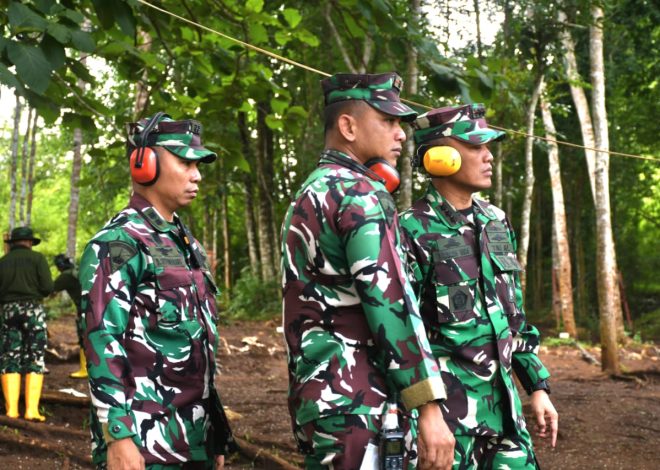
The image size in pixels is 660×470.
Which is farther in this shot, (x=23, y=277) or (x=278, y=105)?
(x=23, y=277)

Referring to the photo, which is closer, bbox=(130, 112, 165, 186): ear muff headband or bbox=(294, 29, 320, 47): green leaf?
bbox=(130, 112, 165, 186): ear muff headband

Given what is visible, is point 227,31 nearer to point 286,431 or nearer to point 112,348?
point 286,431

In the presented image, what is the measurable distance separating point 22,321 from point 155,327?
6.58m

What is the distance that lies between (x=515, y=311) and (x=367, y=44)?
1085 centimetres

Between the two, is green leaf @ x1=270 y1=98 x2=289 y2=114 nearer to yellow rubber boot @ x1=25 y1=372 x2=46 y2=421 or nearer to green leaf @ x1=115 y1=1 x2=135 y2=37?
green leaf @ x1=115 y1=1 x2=135 y2=37

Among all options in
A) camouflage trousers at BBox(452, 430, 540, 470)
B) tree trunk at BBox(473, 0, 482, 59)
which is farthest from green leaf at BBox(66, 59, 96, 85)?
tree trunk at BBox(473, 0, 482, 59)

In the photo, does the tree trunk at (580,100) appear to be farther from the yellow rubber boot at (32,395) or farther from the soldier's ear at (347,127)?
the soldier's ear at (347,127)

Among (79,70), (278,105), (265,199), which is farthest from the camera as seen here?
(265,199)

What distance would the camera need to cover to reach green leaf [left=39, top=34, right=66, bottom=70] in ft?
14.7

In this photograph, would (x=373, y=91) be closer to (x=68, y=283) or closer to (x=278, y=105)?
(x=278, y=105)

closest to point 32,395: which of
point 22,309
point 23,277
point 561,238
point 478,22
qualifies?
point 22,309

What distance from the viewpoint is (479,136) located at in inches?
168

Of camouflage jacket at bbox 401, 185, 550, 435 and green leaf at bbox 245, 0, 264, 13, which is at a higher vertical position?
green leaf at bbox 245, 0, 264, 13

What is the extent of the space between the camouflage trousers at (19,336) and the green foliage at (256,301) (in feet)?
47.1
